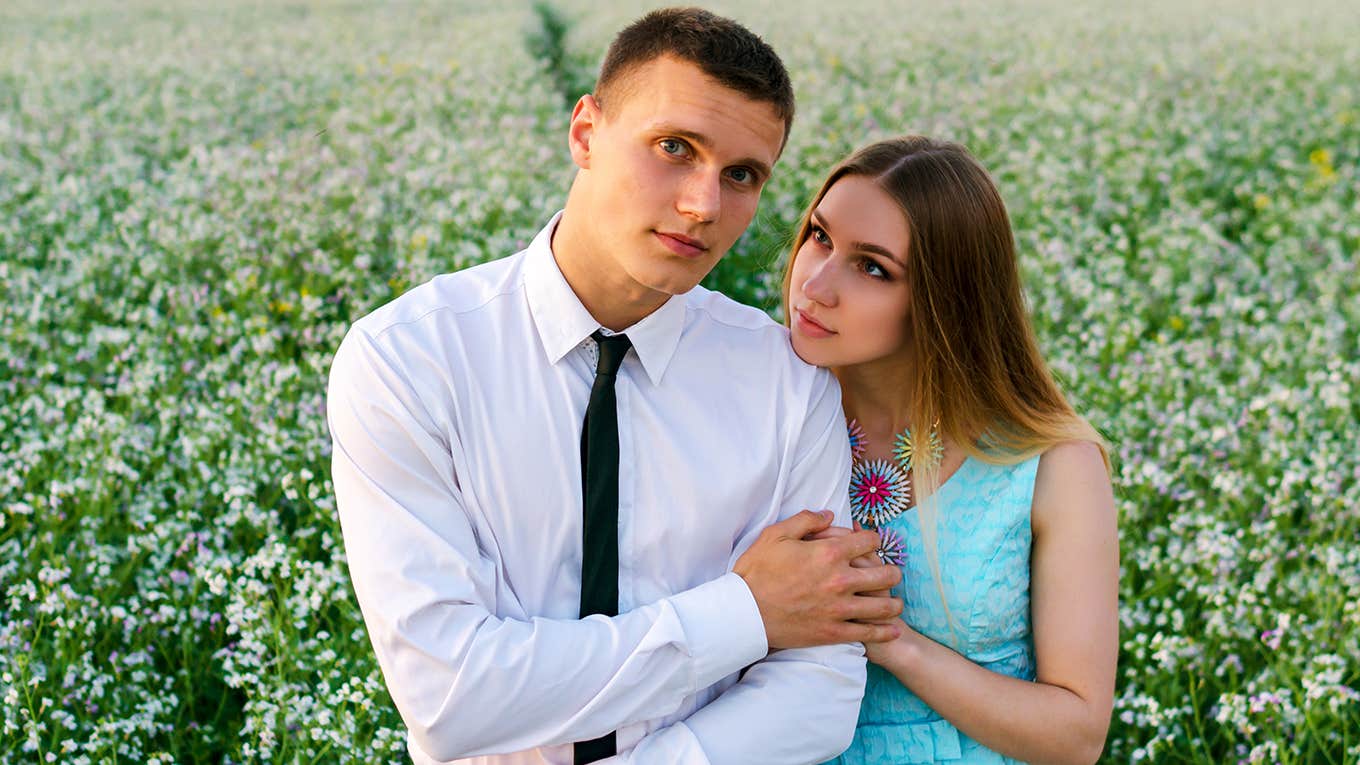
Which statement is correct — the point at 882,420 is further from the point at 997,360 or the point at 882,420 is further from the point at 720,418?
the point at 720,418

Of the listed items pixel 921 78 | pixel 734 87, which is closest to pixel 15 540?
pixel 734 87

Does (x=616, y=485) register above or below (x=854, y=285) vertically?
below

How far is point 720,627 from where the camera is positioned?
98.6 inches

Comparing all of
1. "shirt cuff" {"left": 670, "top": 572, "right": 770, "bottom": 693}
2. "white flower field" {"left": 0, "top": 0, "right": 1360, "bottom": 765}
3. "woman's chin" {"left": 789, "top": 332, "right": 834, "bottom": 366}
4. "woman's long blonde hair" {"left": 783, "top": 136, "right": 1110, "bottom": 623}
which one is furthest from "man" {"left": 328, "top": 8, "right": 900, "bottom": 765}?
"white flower field" {"left": 0, "top": 0, "right": 1360, "bottom": 765}

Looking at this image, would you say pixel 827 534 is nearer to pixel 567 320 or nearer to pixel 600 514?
pixel 600 514

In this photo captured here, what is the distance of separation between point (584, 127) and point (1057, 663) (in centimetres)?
157

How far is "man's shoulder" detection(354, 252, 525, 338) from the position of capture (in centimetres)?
254

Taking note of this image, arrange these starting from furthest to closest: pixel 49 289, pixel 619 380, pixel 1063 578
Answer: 1. pixel 49 289
2. pixel 1063 578
3. pixel 619 380

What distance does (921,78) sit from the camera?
11.9 metres

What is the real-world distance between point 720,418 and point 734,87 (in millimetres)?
681

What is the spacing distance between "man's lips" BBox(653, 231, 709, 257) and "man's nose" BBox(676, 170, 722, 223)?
0.16 feet

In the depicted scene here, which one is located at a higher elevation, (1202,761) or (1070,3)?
(1070,3)

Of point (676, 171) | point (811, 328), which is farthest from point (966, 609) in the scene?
point (676, 171)

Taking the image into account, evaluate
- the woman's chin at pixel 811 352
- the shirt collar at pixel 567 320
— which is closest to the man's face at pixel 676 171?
the shirt collar at pixel 567 320
